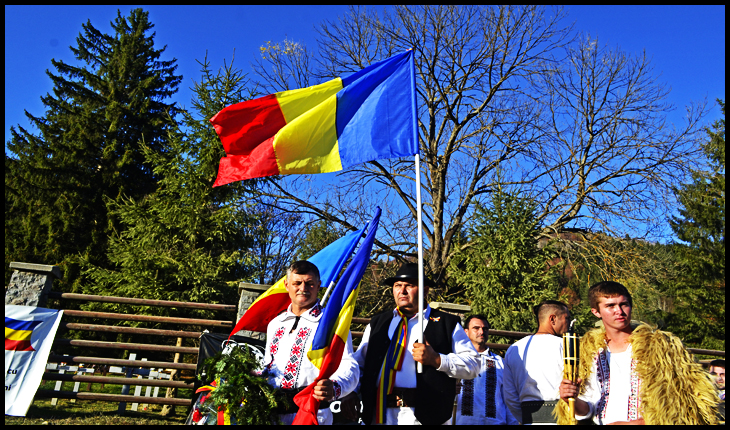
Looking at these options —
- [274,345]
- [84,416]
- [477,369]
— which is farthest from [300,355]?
[84,416]

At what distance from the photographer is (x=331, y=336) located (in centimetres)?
→ 358

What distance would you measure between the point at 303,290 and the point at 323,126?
1697 mm

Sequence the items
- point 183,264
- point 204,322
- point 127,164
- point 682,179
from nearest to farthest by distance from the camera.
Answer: point 204,322 < point 183,264 < point 682,179 < point 127,164

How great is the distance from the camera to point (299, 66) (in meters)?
16.0

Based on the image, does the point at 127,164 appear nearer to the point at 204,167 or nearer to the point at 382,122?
the point at 204,167

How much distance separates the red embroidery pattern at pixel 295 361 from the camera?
3.50 metres

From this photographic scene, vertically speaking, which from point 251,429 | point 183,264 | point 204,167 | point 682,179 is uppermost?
point 682,179

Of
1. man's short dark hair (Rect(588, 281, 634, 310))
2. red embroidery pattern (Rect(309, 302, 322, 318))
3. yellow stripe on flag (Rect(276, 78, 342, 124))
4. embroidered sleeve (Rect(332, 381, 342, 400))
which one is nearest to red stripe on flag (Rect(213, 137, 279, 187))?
yellow stripe on flag (Rect(276, 78, 342, 124))

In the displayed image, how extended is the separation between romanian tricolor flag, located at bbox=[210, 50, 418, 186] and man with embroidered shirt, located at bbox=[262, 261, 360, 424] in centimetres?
120

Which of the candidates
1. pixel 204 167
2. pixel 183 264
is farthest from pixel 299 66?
pixel 183 264

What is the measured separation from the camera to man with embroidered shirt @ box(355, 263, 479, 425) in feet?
11.1

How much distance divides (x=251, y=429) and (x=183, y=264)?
8195mm

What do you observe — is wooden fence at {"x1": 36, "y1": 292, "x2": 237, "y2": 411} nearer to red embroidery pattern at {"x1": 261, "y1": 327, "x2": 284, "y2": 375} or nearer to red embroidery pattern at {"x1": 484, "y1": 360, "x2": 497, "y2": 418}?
red embroidery pattern at {"x1": 261, "y1": 327, "x2": 284, "y2": 375}

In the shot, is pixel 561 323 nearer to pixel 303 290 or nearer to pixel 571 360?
pixel 571 360
